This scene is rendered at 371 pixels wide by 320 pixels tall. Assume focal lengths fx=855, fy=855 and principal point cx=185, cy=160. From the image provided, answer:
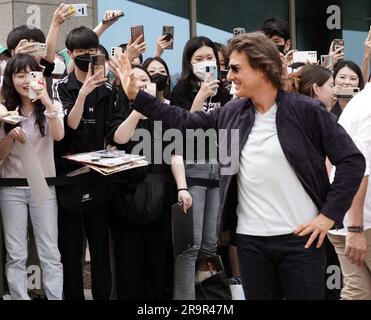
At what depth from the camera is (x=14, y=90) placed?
19.9ft

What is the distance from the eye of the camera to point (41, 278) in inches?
251

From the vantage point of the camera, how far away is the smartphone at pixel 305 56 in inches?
290

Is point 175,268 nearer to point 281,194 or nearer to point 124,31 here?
point 281,194

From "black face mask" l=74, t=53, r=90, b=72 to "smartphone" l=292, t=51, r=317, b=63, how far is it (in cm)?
196

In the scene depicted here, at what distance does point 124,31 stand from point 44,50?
11.9 ft

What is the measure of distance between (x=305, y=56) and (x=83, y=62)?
2.08 metres

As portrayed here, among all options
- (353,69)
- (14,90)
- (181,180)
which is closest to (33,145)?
(14,90)

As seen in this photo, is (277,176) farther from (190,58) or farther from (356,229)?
(190,58)

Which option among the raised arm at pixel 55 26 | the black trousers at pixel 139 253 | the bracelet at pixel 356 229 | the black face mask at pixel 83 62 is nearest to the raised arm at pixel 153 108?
the bracelet at pixel 356 229

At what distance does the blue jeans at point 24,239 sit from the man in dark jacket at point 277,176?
210cm

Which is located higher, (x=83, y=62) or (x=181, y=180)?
(x=83, y=62)

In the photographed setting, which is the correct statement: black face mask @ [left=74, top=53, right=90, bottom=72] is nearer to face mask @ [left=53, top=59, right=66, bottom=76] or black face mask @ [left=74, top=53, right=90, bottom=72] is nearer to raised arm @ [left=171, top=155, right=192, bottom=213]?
face mask @ [left=53, top=59, right=66, bottom=76]

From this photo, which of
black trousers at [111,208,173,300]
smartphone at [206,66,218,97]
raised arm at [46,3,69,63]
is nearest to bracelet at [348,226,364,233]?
smartphone at [206,66,218,97]
